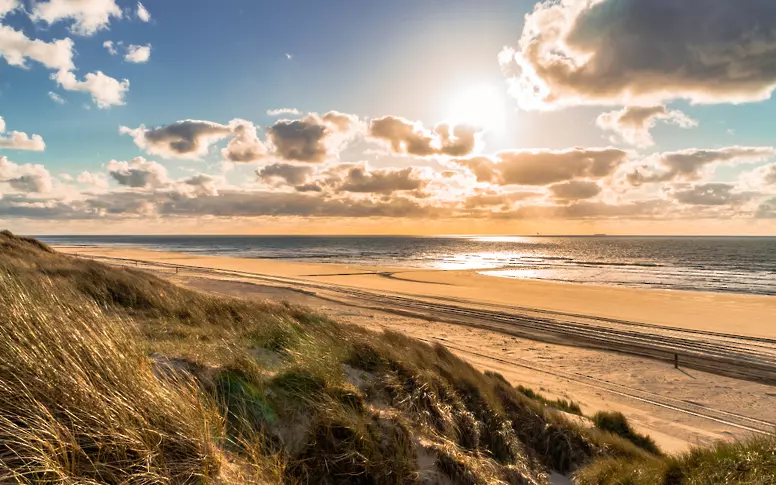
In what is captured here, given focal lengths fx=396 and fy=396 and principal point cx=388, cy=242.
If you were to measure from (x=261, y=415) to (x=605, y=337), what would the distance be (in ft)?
69.2

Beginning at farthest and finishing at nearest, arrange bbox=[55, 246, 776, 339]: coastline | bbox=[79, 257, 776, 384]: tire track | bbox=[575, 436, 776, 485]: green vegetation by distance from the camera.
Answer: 1. bbox=[55, 246, 776, 339]: coastline
2. bbox=[79, 257, 776, 384]: tire track
3. bbox=[575, 436, 776, 485]: green vegetation

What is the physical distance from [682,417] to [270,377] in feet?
38.7

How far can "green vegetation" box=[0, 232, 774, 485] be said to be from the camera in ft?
10.8

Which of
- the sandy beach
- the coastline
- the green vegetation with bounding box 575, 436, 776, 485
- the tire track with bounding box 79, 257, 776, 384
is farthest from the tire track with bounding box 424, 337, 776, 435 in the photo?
the coastline

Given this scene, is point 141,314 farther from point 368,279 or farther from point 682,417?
point 368,279

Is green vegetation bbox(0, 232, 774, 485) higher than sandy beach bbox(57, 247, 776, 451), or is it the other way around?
green vegetation bbox(0, 232, 774, 485)

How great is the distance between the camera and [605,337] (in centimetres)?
2105

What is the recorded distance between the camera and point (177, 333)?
798 centimetres

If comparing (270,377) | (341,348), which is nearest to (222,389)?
(270,377)

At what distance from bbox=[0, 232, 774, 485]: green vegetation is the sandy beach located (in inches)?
192

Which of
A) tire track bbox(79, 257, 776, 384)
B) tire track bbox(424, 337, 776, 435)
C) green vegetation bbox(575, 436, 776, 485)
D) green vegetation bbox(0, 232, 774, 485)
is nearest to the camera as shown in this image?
Result: green vegetation bbox(0, 232, 774, 485)

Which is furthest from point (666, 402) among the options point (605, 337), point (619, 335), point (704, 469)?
point (619, 335)

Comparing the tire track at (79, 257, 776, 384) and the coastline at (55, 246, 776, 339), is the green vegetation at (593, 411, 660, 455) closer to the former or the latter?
the tire track at (79, 257, 776, 384)

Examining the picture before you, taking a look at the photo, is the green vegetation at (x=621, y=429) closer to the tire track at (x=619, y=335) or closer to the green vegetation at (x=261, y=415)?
the green vegetation at (x=261, y=415)
